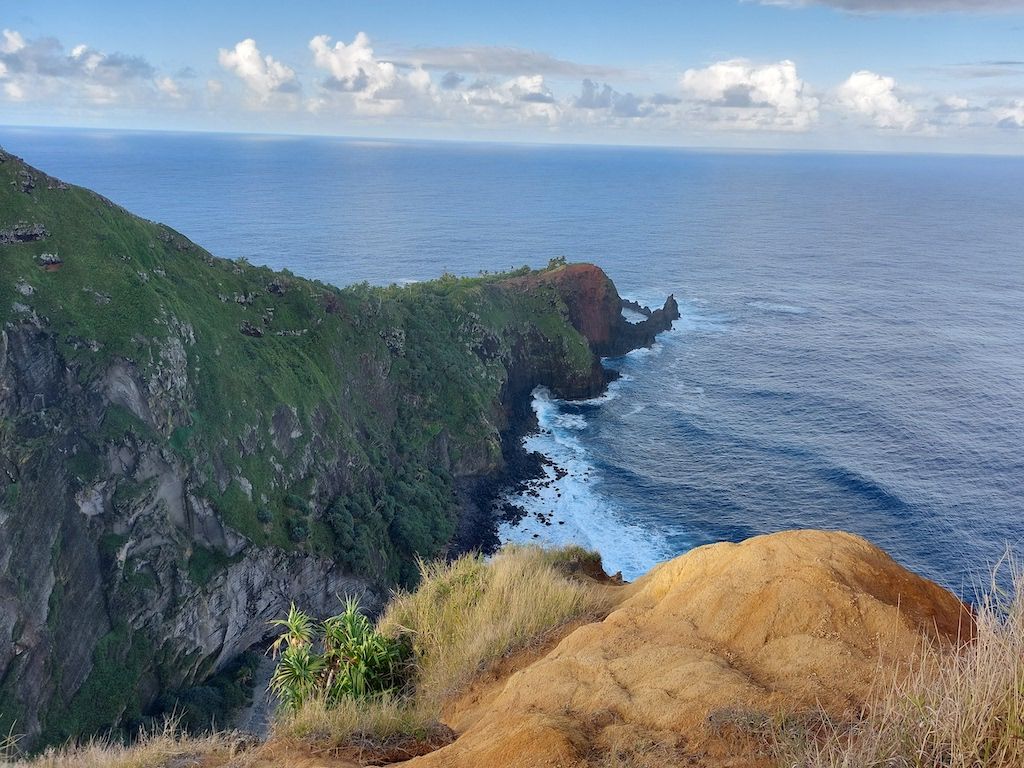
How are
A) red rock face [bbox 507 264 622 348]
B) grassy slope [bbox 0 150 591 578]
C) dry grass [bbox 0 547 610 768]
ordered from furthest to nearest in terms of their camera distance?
red rock face [bbox 507 264 622 348] → grassy slope [bbox 0 150 591 578] → dry grass [bbox 0 547 610 768]

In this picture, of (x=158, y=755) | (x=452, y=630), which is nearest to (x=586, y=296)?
(x=452, y=630)

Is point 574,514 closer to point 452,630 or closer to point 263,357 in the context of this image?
point 263,357

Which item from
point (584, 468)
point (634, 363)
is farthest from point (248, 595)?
point (634, 363)

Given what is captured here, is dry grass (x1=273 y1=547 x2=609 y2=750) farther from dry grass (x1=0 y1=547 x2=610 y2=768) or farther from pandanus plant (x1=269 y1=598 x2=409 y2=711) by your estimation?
pandanus plant (x1=269 y1=598 x2=409 y2=711)

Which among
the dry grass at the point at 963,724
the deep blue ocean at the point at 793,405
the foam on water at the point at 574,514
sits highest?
the dry grass at the point at 963,724

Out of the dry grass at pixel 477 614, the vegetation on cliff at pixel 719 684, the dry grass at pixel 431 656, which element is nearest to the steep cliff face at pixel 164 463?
the dry grass at pixel 431 656

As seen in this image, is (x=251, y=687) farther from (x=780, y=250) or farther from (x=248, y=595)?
(x=780, y=250)

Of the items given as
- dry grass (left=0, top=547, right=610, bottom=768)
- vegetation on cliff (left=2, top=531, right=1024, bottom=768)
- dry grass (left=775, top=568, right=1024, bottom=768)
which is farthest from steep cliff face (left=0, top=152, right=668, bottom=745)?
dry grass (left=775, top=568, right=1024, bottom=768)

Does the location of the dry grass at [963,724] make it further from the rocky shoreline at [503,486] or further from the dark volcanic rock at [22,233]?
the dark volcanic rock at [22,233]
